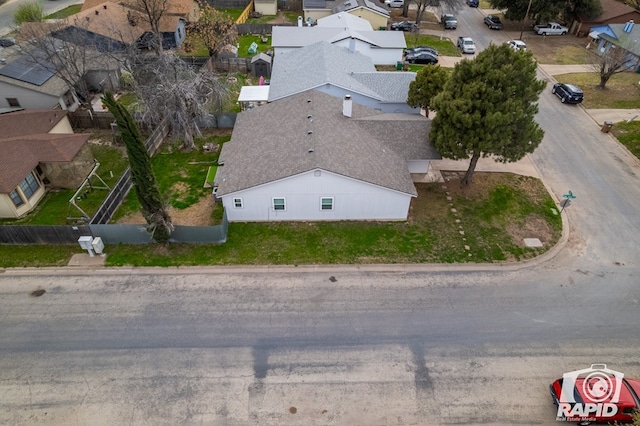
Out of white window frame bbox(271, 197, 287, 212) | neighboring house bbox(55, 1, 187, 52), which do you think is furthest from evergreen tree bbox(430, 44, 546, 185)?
neighboring house bbox(55, 1, 187, 52)

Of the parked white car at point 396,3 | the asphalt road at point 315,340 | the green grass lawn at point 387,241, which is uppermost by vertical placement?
the parked white car at point 396,3

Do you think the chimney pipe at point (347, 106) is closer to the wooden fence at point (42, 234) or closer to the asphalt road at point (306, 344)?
the asphalt road at point (306, 344)

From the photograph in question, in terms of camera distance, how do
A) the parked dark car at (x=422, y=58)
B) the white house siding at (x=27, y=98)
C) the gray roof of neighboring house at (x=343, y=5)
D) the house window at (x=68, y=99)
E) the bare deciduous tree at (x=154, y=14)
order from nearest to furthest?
1. the white house siding at (x=27, y=98)
2. the house window at (x=68, y=99)
3. the bare deciduous tree at (x=154, y=14)
4. the parked dark car at (x=422, y=58)
5. the gray roof of neighboring house at (x=343, y=5)

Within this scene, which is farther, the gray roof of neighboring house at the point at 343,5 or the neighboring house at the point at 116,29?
the gray roof of neighboring house at the point at 343,5

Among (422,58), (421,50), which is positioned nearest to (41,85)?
(422,58)

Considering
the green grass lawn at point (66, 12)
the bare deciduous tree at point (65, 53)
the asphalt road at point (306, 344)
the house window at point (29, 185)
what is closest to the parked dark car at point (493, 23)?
the asphalt road at point (306, 344)

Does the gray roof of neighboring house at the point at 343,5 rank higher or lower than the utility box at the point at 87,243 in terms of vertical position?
higher
